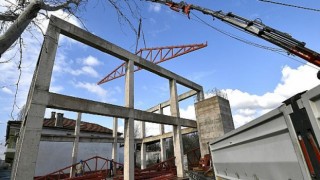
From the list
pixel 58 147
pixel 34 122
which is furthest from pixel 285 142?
pixel 58 147

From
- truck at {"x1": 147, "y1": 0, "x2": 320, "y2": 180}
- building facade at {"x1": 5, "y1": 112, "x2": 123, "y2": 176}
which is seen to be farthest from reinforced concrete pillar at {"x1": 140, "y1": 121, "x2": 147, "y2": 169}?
truck at {"x1": 147, "y1": 0, "x2": 320, "y2": 180}

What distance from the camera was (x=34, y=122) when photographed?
782 cm

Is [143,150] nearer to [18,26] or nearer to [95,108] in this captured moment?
[95,108]

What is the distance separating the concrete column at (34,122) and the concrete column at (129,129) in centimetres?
416

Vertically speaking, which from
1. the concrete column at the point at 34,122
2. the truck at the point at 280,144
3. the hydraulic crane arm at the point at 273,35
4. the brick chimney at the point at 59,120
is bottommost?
the truck at the point at 280,144

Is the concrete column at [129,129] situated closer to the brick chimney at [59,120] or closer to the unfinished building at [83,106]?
the unfinished building at [83,106]

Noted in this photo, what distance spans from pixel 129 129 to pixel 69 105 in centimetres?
337

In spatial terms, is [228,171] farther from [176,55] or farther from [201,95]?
[176,55]

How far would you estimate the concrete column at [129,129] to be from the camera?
10.7m

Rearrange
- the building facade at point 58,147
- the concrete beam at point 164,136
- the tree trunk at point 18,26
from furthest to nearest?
the building facade at point 58,147 → the concrete beam at point 164,136 → the tree trunk at point 18,26

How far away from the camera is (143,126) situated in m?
23.4

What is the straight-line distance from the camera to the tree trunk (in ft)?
10.0

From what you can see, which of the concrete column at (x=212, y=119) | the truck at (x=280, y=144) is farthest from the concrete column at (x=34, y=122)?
the concrete column at (x=212, y=119)

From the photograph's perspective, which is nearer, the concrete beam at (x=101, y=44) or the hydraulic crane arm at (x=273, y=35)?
the hydraulic crane arm at (x=273, y=35)
